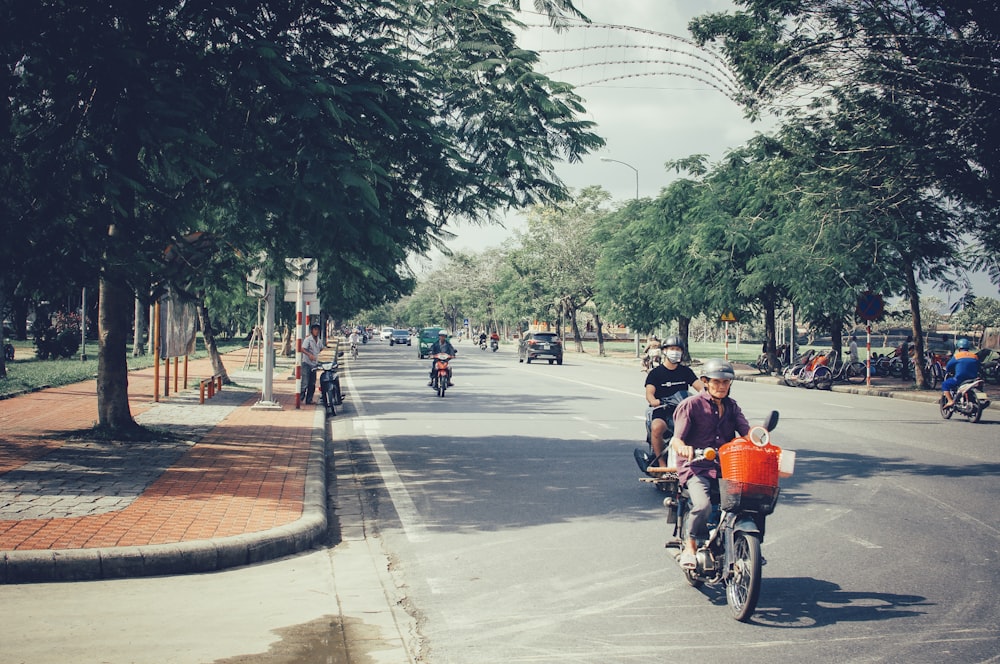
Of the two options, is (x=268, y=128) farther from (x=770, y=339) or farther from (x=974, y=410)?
(x=770, y=339)

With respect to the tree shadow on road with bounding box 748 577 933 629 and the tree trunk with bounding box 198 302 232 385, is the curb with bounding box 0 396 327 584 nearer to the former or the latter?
the tree shadow on road with bounding box 748 577 933 629

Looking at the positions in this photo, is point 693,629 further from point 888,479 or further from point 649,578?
point 888,479

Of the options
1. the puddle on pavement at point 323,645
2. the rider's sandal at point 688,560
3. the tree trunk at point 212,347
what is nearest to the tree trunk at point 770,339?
the tree trunk at point 212,347

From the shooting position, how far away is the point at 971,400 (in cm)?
1769

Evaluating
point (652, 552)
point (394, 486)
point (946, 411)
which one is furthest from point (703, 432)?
point (946, 411)

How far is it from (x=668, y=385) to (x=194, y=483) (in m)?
4.87

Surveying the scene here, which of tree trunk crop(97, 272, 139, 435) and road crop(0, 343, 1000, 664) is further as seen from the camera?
tree trunk crop(97, 272, 139, 435)

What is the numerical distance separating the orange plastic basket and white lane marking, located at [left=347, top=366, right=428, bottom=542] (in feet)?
10.3

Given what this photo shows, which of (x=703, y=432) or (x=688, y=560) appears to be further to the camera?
(x=703, y=432)

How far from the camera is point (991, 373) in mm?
A: 32531

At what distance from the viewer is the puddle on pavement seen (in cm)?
468

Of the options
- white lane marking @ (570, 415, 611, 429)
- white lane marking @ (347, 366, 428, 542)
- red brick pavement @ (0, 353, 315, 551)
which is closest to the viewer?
red brick pavement @ (0, 353, 315, 551)

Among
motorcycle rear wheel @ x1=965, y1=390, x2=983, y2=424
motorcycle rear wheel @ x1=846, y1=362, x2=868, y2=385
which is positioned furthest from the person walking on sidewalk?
motorcycle rear wheel @ x1=846, y1=362, x2=868, y2=385

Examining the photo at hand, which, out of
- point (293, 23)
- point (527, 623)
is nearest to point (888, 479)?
point (527, 623)
